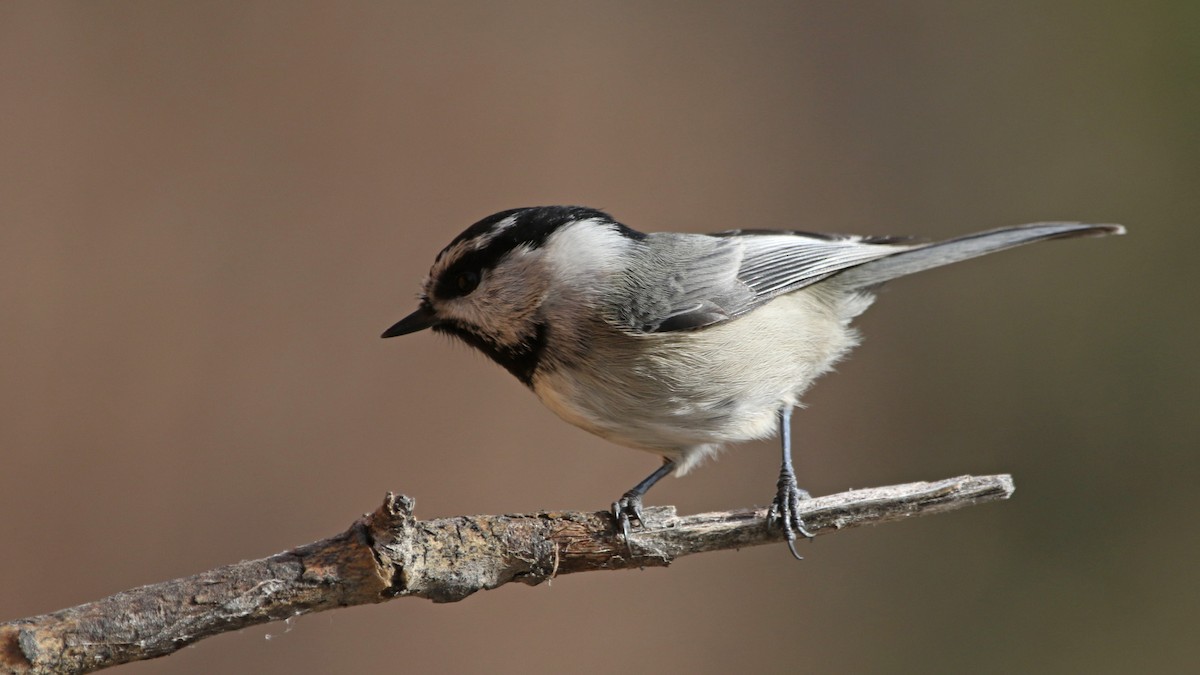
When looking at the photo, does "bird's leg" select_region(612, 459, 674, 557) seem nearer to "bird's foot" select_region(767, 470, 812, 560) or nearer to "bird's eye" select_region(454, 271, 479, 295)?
"bird's foot" select_region(767, 470, 812, 560)

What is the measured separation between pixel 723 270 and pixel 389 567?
0.95 metres

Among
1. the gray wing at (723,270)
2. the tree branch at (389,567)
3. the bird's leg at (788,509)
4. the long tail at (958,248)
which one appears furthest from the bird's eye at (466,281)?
the long tail at (958,248)

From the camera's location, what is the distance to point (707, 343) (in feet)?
5.72

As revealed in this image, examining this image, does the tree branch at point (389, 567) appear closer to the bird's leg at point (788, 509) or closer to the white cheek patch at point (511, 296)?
the bird's leg at point (788, 509)

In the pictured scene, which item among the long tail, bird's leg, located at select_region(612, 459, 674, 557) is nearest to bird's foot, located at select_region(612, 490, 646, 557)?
bird's leg, located at select_region(612, 459, 674, 557)

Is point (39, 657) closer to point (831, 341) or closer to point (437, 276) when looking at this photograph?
point (437, 276)

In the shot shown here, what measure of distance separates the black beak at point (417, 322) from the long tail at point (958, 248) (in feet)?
3.16

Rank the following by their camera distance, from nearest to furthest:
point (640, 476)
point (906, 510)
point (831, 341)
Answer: point (906, 510) → point (831, 341) → point (640, 476)

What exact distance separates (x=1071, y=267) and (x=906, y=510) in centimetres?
231

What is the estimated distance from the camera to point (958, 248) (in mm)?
2018

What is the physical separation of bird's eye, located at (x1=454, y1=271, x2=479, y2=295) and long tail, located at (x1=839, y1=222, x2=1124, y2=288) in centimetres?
89

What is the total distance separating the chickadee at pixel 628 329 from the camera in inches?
65.7

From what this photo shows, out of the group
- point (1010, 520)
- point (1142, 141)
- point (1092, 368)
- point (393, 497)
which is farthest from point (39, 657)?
point (1142, 141)

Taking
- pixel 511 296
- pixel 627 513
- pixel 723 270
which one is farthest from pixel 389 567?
pixel 723 270
